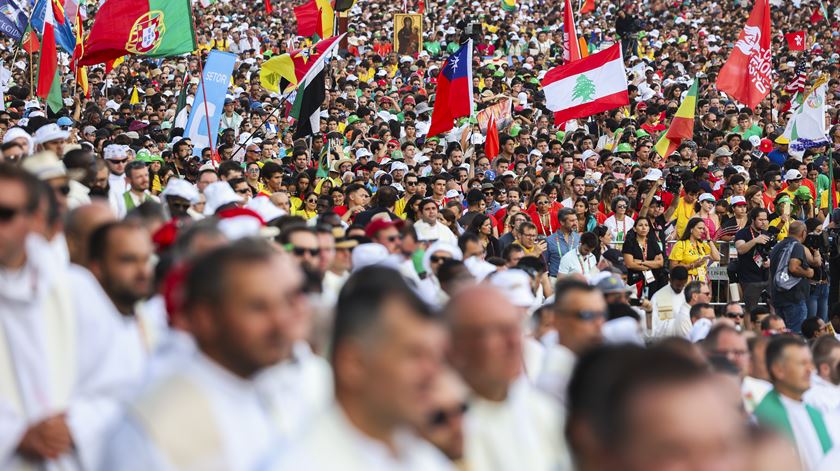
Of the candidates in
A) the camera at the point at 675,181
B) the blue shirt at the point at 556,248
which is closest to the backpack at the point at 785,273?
the blue shirt at the point at 556,248

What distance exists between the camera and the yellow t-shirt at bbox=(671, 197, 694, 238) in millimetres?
14117

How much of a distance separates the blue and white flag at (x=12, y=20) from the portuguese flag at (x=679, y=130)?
29.3 feet

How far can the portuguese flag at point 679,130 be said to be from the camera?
16.5m

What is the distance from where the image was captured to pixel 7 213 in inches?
147

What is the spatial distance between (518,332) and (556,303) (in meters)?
2.06

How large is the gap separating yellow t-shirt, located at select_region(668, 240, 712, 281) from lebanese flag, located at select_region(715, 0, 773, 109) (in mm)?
5385

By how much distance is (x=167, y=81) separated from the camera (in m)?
23.6

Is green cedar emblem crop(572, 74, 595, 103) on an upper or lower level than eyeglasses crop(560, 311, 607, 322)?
upper

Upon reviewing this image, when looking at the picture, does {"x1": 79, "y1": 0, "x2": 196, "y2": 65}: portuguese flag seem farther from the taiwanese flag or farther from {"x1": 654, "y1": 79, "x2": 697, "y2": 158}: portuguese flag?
{"x1": 654, "y1": 79, "x2": 697, "y2": 158}: portuguese flag

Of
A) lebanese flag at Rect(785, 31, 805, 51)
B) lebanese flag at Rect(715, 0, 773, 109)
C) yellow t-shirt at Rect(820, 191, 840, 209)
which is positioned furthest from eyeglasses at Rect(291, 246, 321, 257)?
lebanese flag at Rect(785, 31, 805, 51)

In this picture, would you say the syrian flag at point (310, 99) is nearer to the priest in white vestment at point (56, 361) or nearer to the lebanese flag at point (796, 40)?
the priest in white vestment at point (56, 361)

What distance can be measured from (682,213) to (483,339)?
10.7 metres

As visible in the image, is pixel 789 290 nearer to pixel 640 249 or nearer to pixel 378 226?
pixel 640 249

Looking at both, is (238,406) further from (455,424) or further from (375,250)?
(375,250)
